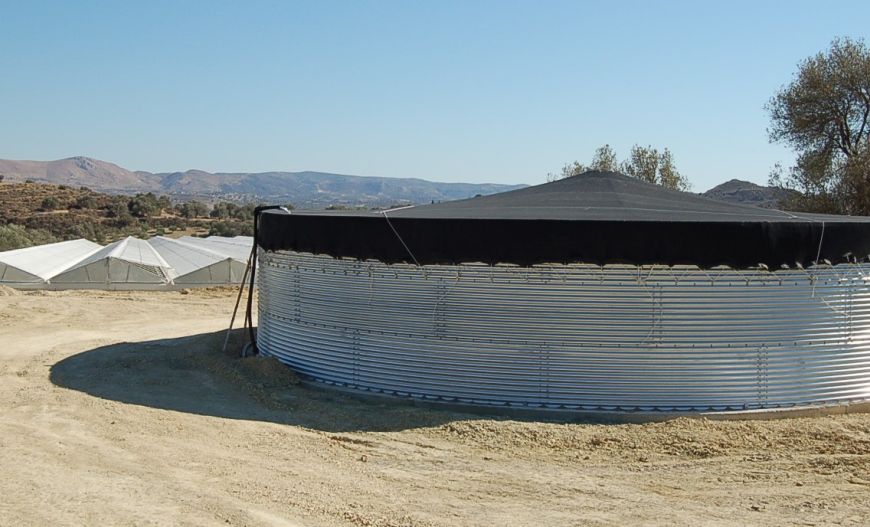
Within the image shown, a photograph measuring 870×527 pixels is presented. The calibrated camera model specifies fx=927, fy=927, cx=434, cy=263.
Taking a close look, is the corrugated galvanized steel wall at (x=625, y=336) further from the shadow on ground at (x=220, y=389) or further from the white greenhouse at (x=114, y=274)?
the white greenhouse at (x=114, y=274)

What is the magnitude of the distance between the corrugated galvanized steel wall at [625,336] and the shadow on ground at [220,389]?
0.87 meters

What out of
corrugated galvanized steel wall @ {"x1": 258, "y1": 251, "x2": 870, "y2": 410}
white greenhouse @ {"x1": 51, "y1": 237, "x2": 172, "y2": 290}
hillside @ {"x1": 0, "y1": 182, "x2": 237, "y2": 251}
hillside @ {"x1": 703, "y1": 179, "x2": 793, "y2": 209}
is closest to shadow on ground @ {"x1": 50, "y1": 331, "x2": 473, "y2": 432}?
corrugated galvanized steel wall @ {"x1": 258, "y1": 251, "x2": 870, "y2": 410}

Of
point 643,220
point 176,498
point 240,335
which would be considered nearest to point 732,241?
point 643,220

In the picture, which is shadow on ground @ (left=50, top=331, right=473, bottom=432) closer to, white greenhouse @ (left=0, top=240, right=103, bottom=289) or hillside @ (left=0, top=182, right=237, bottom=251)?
white greenhouse @ (left=0, top=240, right=103, bottom=289)

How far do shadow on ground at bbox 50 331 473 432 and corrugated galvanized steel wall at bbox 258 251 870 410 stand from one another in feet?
2.84

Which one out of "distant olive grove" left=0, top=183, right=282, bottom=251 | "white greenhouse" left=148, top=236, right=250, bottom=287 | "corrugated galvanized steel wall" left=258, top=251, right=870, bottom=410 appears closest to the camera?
"corrugated galvanized steel wall" left=258, top=251, right=870, bottom=410

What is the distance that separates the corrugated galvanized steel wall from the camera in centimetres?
1177

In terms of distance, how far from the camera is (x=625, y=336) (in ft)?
38.6

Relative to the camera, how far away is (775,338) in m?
11.9

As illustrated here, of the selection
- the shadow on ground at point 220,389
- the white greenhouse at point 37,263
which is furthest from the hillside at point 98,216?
the shadow on ground at point 220,389

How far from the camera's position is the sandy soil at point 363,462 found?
8.45 m

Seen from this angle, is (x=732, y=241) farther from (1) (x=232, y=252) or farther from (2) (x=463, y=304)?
(1) (x=232, y=252)

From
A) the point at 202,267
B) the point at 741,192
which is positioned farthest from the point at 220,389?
the point at 741,192

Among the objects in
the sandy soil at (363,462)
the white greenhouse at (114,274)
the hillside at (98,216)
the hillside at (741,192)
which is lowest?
the sandy soil at (363,462)
